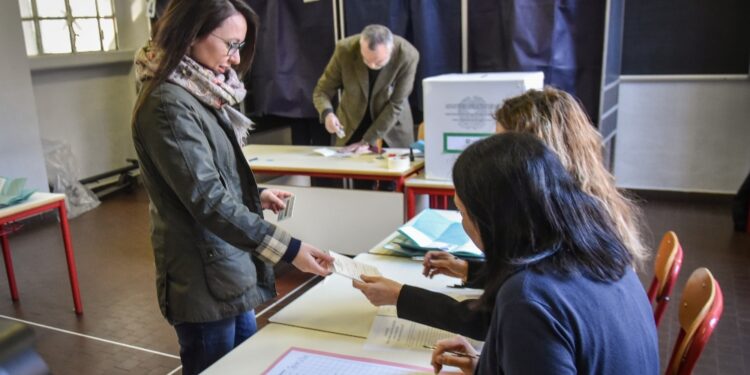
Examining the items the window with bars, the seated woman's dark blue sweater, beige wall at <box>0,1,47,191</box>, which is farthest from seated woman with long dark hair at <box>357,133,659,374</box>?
the window with bars

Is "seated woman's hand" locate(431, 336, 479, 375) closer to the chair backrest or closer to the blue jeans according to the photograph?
the chair backrest

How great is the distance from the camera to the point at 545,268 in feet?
2.80

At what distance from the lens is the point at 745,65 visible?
441 centimetres

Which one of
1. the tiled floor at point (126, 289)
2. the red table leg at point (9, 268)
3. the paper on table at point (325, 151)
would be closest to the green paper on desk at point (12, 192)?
the red table leg at point (9, 268)

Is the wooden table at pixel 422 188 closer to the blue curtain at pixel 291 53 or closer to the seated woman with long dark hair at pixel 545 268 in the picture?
the seated woman with long dark hair at pixel 545 268

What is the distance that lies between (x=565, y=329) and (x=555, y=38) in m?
3.68

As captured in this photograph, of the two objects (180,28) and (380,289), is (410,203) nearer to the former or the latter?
(380,289)

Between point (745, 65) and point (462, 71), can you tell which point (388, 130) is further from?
point (745, 65)

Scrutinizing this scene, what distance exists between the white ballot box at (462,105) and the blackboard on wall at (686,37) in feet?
7.50

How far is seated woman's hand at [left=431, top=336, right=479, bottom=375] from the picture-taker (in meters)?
1.06

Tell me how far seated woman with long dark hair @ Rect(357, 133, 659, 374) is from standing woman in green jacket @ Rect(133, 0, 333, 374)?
547 millimetres

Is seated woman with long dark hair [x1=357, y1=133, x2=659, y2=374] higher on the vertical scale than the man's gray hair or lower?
lower

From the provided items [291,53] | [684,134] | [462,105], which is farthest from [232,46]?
[684,134]

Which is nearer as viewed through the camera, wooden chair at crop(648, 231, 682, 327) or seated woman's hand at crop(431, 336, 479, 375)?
seated woman's hand at crop(431, 336, 479, 375)
